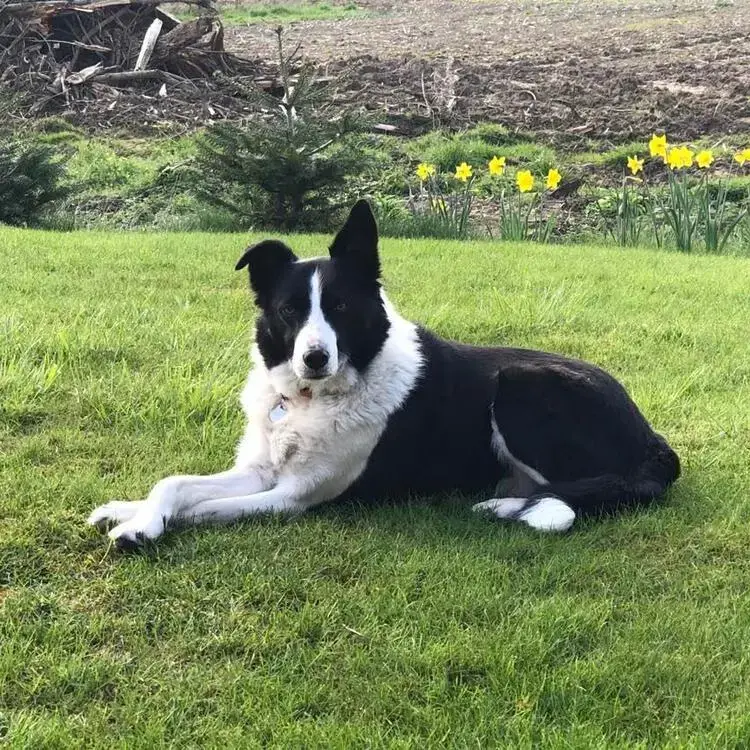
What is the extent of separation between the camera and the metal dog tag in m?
3.73

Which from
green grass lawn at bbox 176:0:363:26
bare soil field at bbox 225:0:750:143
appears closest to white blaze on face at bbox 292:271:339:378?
bare soil field at bbox 225:0:750:143

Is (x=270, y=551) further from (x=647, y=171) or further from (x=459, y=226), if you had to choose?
(x=647, y=171)

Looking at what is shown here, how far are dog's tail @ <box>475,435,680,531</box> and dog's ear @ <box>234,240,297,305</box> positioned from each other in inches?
50.0

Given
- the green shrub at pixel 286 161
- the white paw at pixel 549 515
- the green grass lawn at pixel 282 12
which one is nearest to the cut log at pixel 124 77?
the green shrub at pixel 286 161

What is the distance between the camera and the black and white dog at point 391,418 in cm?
354

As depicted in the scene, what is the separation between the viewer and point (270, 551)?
3150 millimetres

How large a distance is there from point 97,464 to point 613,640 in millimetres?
2259

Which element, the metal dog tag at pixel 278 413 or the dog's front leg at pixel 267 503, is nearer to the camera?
the dog's front leg at pixel 267 503

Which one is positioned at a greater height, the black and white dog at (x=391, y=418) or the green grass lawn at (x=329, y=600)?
the black and white dog at (x=391, y=418)

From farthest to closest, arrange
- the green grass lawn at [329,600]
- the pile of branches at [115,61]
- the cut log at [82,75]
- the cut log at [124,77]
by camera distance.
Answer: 1. the cut log at [124,77]
2. the cut log at [82,75]
3. the pile of branches at [115,61]
4. the green grass lawn at [329,600]

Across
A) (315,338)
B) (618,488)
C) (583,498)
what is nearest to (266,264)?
(315,338)

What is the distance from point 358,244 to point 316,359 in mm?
612

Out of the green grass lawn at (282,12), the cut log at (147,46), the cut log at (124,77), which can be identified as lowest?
the cut log at (124,77)

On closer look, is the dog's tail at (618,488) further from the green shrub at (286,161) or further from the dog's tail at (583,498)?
the green shrub at (286,161)
